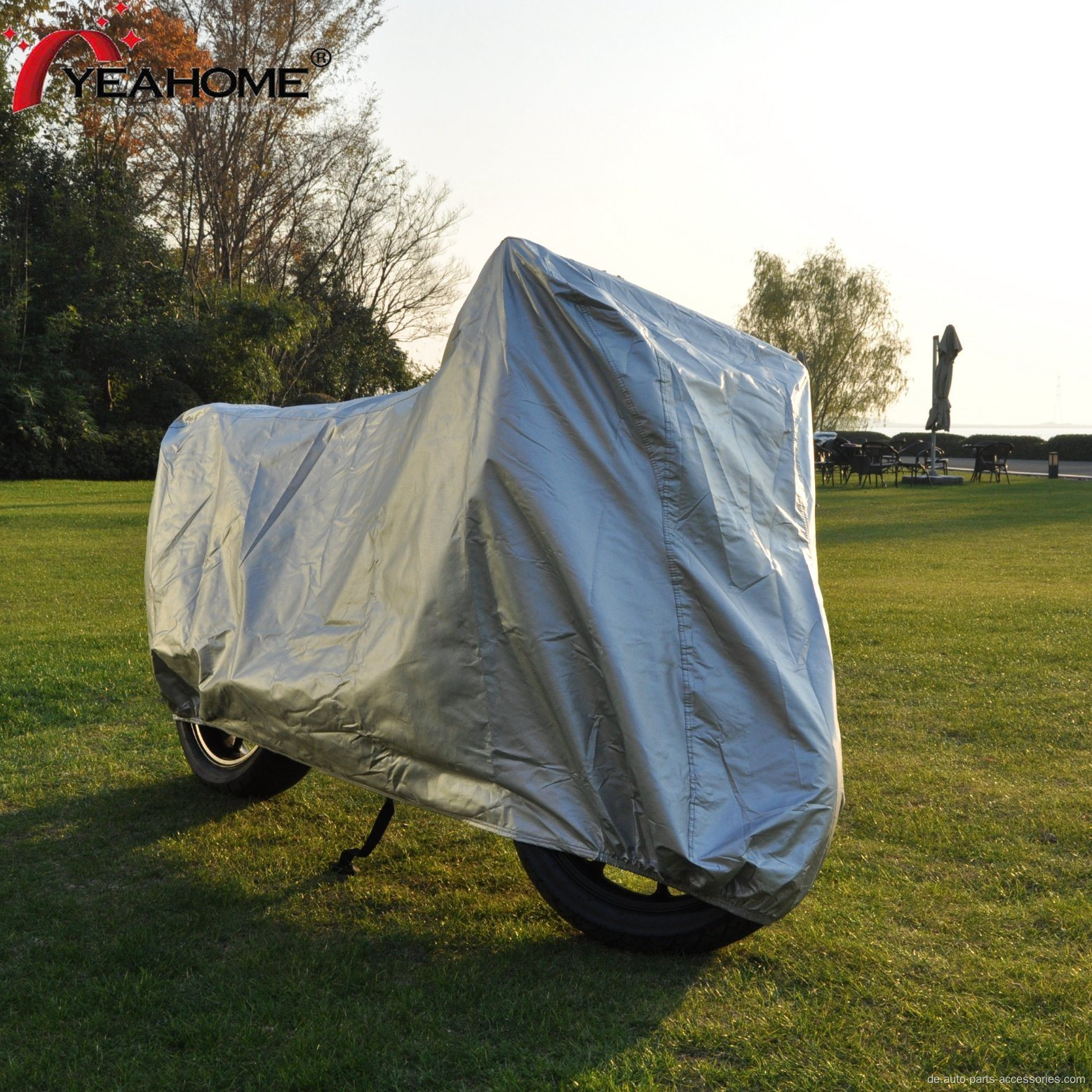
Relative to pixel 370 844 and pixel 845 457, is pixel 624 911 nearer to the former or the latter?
pixel 370 844

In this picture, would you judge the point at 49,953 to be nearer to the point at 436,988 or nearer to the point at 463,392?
the point at 436,988

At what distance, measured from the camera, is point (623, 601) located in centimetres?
252

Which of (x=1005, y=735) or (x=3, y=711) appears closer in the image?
(x=1005, y=735)

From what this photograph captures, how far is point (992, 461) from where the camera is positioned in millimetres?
23891

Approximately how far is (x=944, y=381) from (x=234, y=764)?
22.1 metres

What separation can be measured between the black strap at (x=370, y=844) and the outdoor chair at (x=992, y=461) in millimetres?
22802

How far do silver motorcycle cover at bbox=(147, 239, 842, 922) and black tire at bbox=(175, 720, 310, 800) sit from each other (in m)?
0.72

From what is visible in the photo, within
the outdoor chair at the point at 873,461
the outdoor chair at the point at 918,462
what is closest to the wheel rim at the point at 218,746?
the outdoor chair at the point at 873,461

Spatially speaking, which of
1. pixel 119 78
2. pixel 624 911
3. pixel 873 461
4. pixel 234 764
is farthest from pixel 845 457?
pixel 624 911

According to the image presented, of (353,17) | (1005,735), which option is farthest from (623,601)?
(353,17)

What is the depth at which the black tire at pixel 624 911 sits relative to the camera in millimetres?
2580

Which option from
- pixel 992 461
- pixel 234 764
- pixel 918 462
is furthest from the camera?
pixel 918 462

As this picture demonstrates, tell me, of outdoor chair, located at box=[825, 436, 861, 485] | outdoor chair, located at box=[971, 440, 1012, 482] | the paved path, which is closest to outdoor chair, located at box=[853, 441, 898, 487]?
outdoor chair, located at box=[825, 436, 861, 485]

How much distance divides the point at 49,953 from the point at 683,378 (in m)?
2.22
